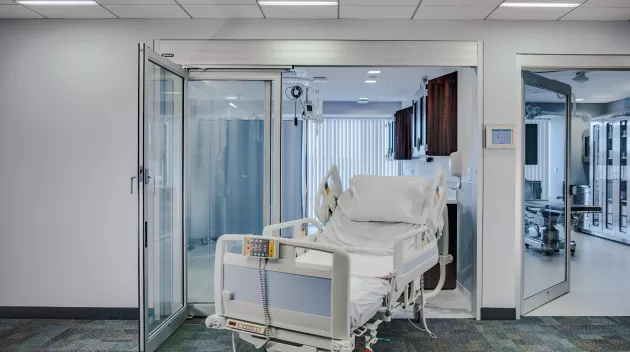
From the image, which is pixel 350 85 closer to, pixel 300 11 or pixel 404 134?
pixel 404 134

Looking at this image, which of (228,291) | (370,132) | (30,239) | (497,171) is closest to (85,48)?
(30,239)

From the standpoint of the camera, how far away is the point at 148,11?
11.9 feet

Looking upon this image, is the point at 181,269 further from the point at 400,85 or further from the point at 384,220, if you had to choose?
the point at 400,85

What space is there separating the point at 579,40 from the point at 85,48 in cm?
398

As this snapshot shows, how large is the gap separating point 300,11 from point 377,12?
23.2 inches

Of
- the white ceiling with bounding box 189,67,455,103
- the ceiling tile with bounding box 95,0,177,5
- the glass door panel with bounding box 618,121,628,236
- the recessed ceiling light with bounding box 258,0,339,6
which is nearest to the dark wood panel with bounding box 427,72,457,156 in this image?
the white ceiling with bounding box 189,67,455,103

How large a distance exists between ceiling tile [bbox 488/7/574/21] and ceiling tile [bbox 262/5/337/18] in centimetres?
127

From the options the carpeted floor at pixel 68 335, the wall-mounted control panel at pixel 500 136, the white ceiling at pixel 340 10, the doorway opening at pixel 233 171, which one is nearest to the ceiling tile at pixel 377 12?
the white ceiling at pixel 340 10

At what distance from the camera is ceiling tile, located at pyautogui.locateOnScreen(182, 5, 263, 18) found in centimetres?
353

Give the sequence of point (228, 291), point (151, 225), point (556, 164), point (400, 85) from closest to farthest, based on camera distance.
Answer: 1. point (228, 291)
2. point (151, 225)
3. point (556, 164)
4. point (400, 85)

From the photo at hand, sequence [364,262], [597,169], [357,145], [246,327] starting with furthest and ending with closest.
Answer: [357,145] → [597,169] → [364,262] → [246,327]

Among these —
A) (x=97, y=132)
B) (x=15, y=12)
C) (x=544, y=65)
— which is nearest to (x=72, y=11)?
(x=15, y=12)

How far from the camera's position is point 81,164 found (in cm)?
382

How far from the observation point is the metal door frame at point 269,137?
3.86 metres
